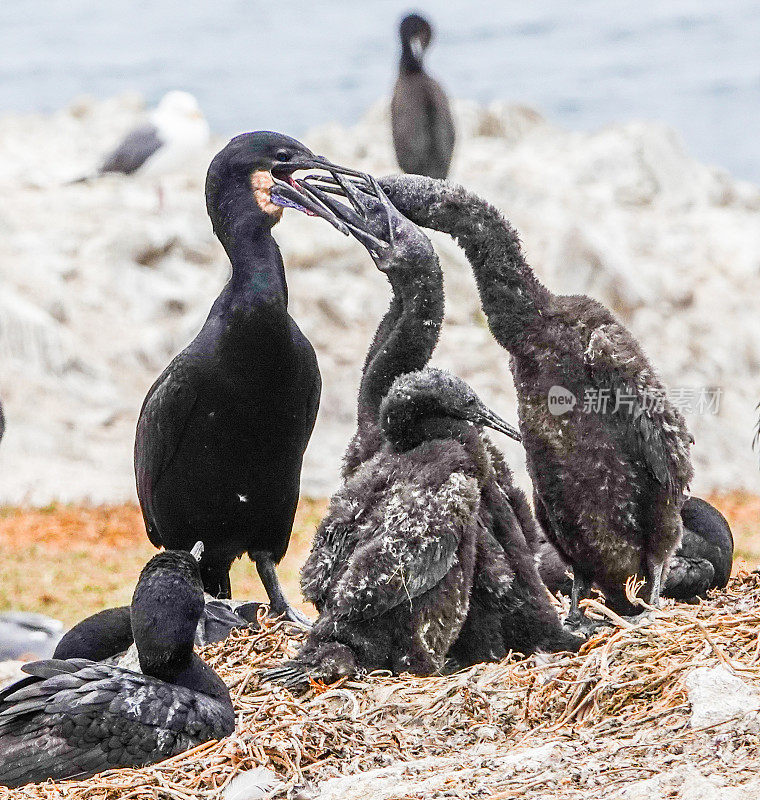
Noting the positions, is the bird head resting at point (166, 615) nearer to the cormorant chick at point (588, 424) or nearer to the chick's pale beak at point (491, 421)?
the chick's pale beak at point (491, 421)

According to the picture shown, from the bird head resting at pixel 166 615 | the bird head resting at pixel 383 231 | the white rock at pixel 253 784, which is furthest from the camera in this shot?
the bird head resting at pixel 383 231

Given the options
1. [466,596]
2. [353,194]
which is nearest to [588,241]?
[353,194]

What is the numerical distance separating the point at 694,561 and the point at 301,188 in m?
2.50

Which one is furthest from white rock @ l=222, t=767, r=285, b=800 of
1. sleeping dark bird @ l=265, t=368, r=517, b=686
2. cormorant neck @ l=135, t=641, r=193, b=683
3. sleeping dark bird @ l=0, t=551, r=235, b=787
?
sleeping dark bird @ l=265, t=368, r=517, b=686

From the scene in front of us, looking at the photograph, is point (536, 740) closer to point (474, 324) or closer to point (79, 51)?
point (474, 324)

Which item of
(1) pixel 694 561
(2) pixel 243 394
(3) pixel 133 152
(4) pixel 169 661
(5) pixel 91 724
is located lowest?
(5) pixel 91 724

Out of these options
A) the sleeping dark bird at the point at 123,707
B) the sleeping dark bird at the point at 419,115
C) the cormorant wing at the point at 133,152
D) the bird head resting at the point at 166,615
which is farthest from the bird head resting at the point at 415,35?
the sleeping dark bird at the point at 123,707

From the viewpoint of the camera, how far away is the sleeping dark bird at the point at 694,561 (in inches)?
254

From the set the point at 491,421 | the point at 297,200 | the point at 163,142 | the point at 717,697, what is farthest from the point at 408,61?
the point at 717,697

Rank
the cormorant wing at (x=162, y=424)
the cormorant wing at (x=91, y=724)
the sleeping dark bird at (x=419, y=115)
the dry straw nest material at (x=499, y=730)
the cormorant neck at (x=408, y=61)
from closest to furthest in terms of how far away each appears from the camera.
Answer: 1. the dry straw nest material at (x=499, y=730)
2. the cormorant wing at (x=91, y=724)
3. the cormorant wing at (x=162, y=424)
4. the sleeping dark bird at (x=419, y=115)
5. the cormorant neck at (x=408, y=61)

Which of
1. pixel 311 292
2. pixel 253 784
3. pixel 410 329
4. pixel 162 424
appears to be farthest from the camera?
pixel 311 292

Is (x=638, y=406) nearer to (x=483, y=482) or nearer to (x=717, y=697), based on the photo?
(x=483, y=482)

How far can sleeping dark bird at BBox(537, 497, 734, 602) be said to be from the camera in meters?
6.44

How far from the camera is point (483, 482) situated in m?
5.57
